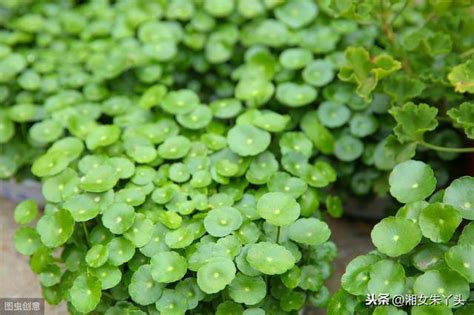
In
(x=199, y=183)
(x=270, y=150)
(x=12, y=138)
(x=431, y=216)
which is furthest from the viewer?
(x=12, y=138)

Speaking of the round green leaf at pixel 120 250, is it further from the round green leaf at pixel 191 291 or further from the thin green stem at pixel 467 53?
the thin green stem at pixel 467 53

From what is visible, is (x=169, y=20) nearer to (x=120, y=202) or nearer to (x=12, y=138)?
(x=12, y=138)

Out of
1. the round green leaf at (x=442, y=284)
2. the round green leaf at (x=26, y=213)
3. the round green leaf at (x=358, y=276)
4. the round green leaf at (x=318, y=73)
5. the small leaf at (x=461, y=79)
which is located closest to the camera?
the round green leaf at (x=442, y=284)

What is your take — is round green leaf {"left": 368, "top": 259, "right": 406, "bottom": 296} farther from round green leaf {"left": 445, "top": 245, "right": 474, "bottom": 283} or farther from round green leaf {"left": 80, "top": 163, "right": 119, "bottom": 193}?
round green leaf {"left": 80, "top": 163, "right": 119, "bottom": 193}

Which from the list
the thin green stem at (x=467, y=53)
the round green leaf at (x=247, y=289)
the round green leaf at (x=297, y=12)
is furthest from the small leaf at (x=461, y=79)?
the round green leaf at (x=247, y=289)

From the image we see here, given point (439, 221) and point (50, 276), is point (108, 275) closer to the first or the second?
point (50, 276)

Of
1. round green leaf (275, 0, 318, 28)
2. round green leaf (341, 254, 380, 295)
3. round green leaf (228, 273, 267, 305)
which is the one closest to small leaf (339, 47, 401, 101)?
round green leaf (275, 0, 318, 28)

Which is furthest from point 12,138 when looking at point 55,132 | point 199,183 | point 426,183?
point 426,183
